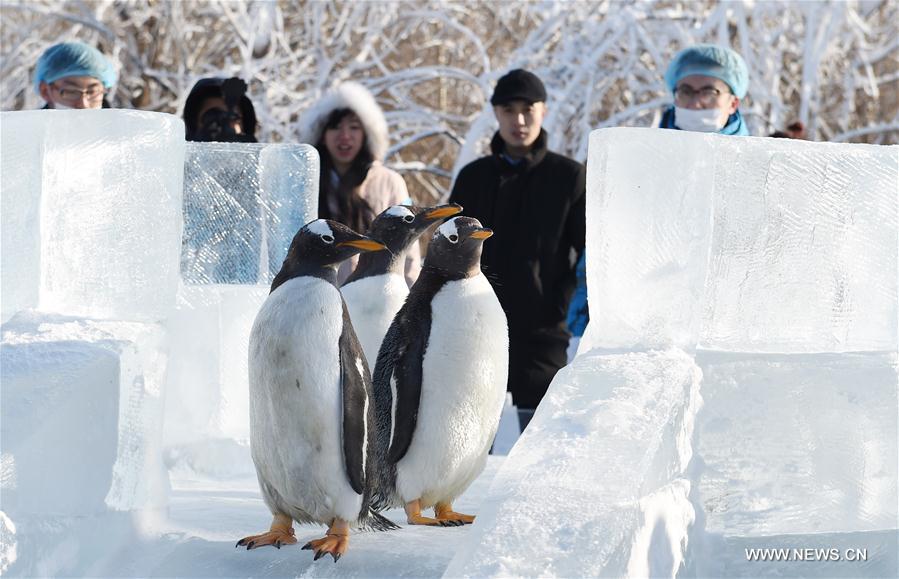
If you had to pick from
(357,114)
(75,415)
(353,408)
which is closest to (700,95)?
(357,114)

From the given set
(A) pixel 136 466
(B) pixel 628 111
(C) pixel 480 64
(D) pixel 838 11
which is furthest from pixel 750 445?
(C) pixel 480 64

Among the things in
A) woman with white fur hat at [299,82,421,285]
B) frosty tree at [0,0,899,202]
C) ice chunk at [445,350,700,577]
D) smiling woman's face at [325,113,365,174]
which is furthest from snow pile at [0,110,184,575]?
frosty tree at [0,0,899,202]

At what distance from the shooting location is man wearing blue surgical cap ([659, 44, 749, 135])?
370cm

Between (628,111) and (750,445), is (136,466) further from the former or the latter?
(628,111)

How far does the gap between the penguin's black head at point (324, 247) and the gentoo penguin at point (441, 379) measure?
0.25 meters

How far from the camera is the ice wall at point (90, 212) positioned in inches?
99.3

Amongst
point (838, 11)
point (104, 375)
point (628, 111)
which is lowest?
point (104, 375)

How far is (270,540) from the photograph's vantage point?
7.56ft

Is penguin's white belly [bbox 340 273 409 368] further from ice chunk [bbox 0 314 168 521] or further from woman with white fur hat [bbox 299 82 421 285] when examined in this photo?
woman with white fur hat [bbox 299 82 421 285]

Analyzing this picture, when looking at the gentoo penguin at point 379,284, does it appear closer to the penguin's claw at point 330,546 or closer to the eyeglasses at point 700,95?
the penguin's claw at point 330,546

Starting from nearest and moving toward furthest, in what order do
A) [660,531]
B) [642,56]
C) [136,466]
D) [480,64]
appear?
[660,531] → [136,466] → [642,56] → [480,64]

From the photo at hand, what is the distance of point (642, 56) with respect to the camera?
9297 mm

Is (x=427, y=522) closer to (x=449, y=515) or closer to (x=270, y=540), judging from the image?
(x=449, y=515)

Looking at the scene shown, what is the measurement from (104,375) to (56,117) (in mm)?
602
